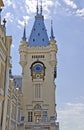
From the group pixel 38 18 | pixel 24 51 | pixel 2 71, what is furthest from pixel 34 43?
pixel 2 71

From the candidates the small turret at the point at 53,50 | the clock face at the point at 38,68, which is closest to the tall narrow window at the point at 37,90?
the clock face at the point at 38,68

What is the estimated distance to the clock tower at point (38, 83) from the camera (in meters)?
79.7

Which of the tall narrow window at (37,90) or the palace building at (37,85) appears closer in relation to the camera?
the palace building at (37,85)

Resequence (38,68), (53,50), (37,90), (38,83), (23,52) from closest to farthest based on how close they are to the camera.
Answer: (37,90), (38,83), (38,68), (53,50), (23,52)

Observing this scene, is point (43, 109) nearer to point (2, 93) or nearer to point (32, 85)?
point (32, 85)

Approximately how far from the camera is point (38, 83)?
8362 cm

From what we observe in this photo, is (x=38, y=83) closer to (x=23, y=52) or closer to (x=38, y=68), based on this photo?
(x=38, y=68)

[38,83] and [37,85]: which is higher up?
[38,83]

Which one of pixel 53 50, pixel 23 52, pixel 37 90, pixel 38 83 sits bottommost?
pixel 37 90

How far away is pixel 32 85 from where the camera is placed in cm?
8362

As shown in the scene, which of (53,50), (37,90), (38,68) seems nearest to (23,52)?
(38,68)

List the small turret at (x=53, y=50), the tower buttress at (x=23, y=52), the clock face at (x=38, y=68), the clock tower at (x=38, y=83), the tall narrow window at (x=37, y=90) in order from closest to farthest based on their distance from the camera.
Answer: the clock tower at (x=38, y=83)
the tall narrow window at (x=37, y=90)
the small turret at (x=53, y=50)
the clock face at (x=38, y=68)
the tower buttress at (x=23, y=52)

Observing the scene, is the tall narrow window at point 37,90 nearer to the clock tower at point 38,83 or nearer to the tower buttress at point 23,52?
the clock tower at point 38,83

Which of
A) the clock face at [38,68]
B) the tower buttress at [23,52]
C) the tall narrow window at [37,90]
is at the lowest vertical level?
the tall narrow window at [37,90]
